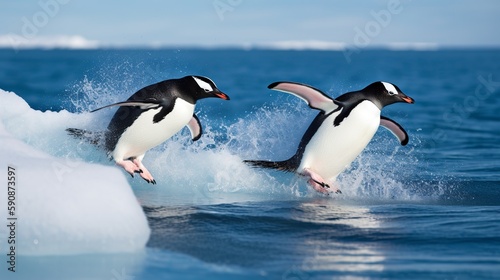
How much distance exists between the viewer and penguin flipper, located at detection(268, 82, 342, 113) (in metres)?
6.38

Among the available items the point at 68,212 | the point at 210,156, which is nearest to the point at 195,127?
the point at 210,156

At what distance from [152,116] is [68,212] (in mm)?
1939

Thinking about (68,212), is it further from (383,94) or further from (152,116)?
(383,94)

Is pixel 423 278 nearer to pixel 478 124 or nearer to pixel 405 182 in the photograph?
pixel 405 182

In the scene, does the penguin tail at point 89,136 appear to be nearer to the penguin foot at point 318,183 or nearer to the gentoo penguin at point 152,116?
the gentoo penguin at point 152,116

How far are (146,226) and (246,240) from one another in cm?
62

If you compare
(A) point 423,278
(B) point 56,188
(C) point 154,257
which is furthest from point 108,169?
(A) point 423,278

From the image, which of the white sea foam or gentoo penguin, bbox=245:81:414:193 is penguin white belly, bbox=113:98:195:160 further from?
gentoo penguin, bbox=245:81:414:193

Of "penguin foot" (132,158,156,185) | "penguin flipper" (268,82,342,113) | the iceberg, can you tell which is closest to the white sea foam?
"penguin foot" (132,158,156,185)

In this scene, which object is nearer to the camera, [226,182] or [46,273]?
[46,273]

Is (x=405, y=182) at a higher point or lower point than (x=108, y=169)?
lower

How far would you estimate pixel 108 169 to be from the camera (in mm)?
5203

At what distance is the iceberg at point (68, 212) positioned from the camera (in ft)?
15.5

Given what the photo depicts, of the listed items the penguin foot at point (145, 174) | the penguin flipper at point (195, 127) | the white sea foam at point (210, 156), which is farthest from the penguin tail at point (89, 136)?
the penguin flipper at point (195, 127)
